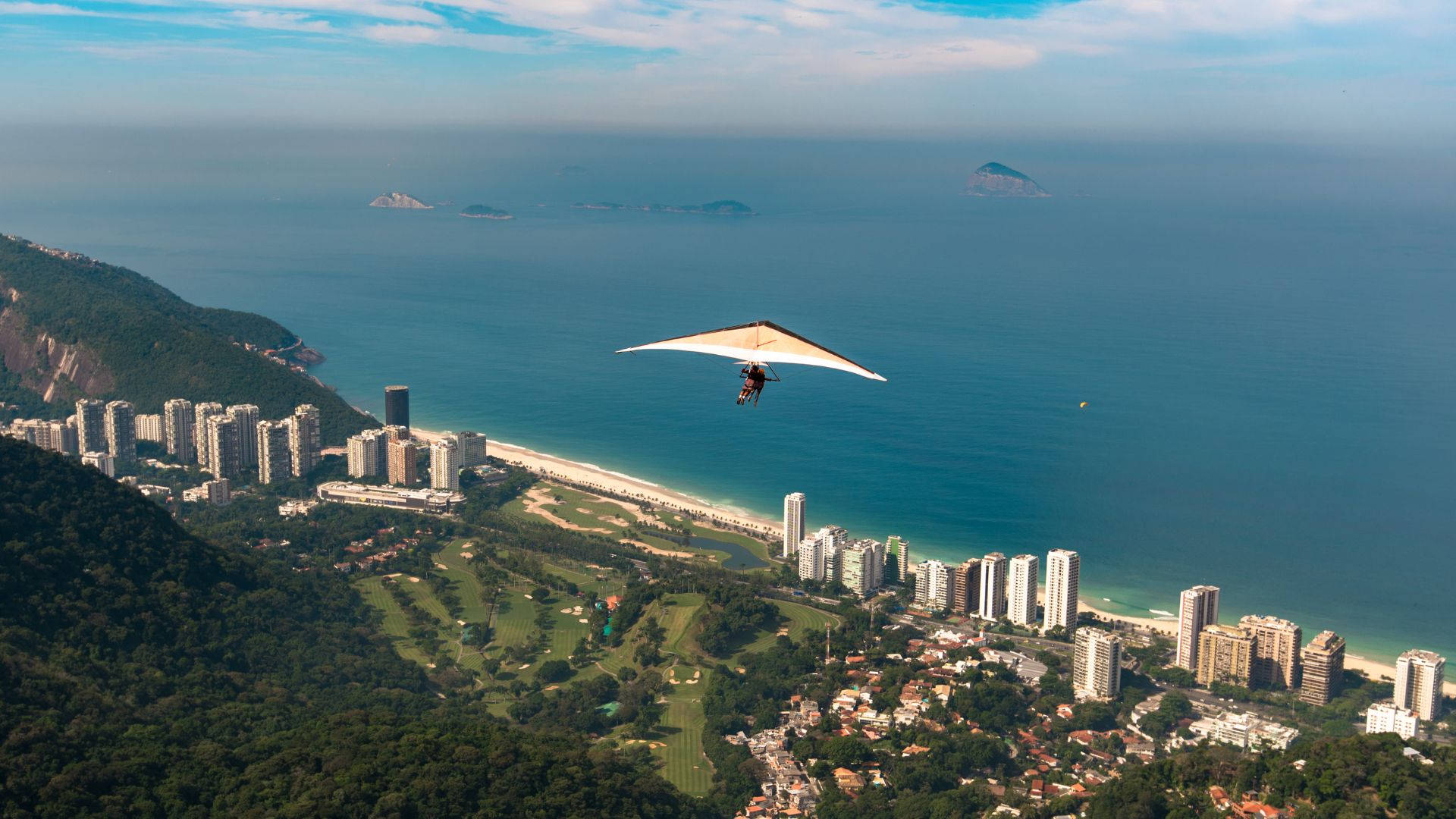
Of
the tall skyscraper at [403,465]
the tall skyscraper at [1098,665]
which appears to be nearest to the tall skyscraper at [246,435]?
the tall skyscraper at [403,465]

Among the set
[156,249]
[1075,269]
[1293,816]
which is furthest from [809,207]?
[1293,816]

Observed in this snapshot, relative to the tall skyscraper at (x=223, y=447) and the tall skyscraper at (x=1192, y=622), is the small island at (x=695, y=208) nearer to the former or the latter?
the tall skyscraper at (x=223, y=447)

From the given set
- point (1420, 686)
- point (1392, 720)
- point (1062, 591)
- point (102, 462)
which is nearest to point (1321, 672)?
point (1420, 686)

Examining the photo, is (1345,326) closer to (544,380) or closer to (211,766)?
(544,380)

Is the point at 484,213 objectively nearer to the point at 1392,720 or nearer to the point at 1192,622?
the point at 1192,622

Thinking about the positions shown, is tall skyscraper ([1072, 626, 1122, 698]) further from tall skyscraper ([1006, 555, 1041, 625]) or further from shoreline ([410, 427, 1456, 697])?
shoreline ([410, 427, 1456, 697])

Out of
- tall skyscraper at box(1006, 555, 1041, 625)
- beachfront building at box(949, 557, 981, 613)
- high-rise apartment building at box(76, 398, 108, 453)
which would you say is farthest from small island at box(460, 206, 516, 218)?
tall skyscraper at box(1006, 555, 1041, 625)

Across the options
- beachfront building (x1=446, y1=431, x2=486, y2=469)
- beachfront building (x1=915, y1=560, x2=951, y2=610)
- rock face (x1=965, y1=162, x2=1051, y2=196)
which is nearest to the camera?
beachfront building (x1=915, y1=560, x2=951, y2=610)
